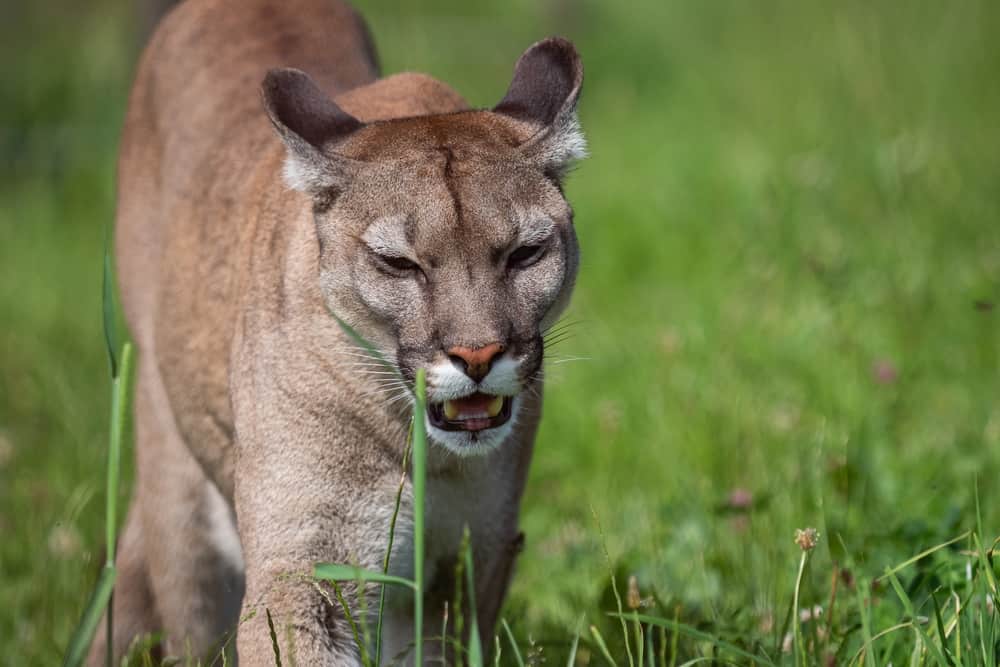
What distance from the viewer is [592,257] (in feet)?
25.2

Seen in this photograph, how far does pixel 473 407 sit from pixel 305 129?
0.85 metres

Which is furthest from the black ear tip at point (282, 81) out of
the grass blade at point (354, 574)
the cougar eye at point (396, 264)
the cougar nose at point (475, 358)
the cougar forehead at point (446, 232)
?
the grass blade at point (354, 574)

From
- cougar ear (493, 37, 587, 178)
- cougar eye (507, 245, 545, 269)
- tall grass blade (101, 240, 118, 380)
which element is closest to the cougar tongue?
cougar eye (507, 245, 545, 269)

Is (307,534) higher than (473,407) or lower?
lower

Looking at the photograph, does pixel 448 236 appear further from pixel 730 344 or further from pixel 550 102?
pixel 730 344

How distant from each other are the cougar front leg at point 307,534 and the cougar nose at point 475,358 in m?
0.49

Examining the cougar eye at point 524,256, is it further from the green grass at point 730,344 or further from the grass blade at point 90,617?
the grass blade at point 90,617

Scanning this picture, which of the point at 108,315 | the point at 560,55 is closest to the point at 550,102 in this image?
the point at 560,55

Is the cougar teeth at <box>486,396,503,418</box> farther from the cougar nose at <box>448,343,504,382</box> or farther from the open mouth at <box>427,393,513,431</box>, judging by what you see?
the cougar nose at <box>448,343,504,382</box>

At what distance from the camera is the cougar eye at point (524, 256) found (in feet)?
10.5

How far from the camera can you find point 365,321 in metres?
3.25

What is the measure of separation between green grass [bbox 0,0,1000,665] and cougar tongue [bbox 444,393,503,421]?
0.41 meters

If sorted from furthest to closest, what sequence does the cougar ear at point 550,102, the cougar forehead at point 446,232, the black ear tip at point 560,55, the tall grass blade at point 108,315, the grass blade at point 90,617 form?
the black ear tip at point 560,55
the cougar ear at point 550,102
the cougar forehead at point 446,232
the tall grass blade at point 108,315
the grass blade at point 90,617

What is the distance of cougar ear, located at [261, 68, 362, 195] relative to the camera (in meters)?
3.31
